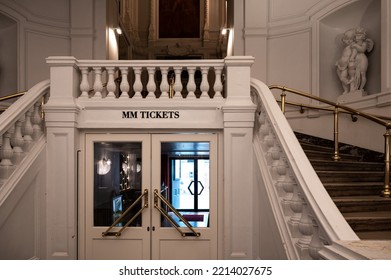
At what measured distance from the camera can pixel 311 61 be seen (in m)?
8.68

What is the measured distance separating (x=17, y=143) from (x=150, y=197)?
6.63 feet

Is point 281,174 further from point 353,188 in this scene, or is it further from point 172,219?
point 172,219

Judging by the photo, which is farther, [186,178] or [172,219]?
[186,178]

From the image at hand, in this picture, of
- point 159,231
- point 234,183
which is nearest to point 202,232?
point 159,231

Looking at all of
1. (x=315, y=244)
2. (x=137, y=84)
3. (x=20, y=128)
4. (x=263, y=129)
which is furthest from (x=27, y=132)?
(x=315, y=244)

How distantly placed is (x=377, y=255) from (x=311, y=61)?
25.1 ft

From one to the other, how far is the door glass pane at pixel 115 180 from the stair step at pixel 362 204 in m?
2.89

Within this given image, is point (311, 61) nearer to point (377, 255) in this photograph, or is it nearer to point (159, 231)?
point (159, 231)

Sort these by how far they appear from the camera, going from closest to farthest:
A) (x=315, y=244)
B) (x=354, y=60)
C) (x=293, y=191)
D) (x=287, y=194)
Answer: (x=315, y=244), (x=293, y=191), (x=287, y=194), (x=354, y=60)

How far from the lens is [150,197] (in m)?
4.89

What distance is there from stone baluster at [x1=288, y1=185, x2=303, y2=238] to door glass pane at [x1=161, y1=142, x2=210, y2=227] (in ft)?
6.19

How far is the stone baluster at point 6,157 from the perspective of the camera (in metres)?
3.95

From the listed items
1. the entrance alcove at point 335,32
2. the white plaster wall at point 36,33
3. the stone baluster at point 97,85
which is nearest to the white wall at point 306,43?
the entrance alcove at point 335,32

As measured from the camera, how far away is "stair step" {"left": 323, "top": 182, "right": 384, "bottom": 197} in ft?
13.5
